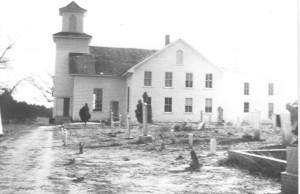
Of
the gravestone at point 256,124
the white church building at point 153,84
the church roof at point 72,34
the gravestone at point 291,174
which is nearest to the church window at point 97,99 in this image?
the white church building at point 153,84

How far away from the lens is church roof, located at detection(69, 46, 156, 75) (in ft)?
116

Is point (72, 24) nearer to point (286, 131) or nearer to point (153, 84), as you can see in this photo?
point (153, 84)

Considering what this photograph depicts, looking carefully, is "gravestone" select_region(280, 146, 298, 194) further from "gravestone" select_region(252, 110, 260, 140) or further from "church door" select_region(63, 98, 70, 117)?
"church door" select_region(63, 98, 70, 117)

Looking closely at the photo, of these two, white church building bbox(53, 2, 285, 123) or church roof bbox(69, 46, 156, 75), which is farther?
church roof bbox(69, 46, 156, 75)

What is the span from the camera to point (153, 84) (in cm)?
3400

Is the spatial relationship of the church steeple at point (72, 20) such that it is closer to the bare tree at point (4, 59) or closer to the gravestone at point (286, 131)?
the bare tree at point (4, 59)

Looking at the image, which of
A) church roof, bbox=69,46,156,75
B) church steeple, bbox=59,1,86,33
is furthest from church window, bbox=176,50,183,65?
church steeple, bbox=59,1,86,33

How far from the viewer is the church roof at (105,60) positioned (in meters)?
35.4

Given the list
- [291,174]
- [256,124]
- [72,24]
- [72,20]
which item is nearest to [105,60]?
[72,24]

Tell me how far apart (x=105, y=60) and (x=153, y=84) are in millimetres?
6159

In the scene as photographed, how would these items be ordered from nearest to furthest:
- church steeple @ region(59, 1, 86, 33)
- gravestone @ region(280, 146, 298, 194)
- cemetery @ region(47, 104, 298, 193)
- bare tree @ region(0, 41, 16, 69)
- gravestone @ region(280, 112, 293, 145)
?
gravestone @ region(280, 146, 298, 194) → cemetery @ region(47, 104, 298, 193) → gravestone @ region(280, 112, 293, 145) → bare tree @ region(0, 41, 16, 69) → church steeple @ region(59, 1, 86, 33)

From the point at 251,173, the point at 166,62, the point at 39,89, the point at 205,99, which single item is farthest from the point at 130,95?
the point at 39,89

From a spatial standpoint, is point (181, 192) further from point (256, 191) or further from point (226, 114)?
point (226, 114)

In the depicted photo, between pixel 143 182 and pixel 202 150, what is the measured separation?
5.68m
